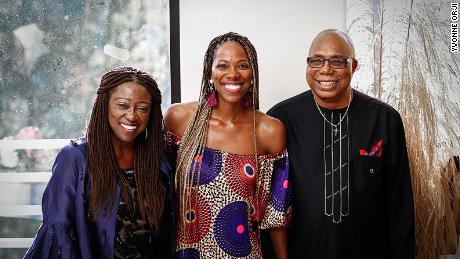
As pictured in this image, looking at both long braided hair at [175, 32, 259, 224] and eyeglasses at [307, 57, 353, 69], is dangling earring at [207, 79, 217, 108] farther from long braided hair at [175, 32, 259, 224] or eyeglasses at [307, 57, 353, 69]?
eyeglasses at [307, 57, 353, 69]

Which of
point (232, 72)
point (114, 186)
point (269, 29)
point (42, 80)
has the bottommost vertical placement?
point (114, 186)

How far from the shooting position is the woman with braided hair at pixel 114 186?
1504 millimetres

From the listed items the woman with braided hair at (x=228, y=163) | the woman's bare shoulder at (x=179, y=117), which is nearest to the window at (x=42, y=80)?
the woman's bare shoulder at (x=179, y=117)

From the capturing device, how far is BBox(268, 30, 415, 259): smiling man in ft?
6.57

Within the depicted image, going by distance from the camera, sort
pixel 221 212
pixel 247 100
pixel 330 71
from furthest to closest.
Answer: pixel 247 100 → pixel 330 71 → pixel 221 212

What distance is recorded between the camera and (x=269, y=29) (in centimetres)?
262

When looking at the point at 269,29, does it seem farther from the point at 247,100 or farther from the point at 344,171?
the point at 344,171

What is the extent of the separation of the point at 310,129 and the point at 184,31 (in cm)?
102

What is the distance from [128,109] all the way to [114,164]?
21cm

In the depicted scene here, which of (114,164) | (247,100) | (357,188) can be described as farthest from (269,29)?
(114,164)

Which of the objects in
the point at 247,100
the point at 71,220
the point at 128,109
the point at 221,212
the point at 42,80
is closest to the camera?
the point at 71,220

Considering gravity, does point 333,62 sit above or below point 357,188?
above

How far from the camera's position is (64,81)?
2943 millimetres

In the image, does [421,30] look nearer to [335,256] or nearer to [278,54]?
[278,54]
